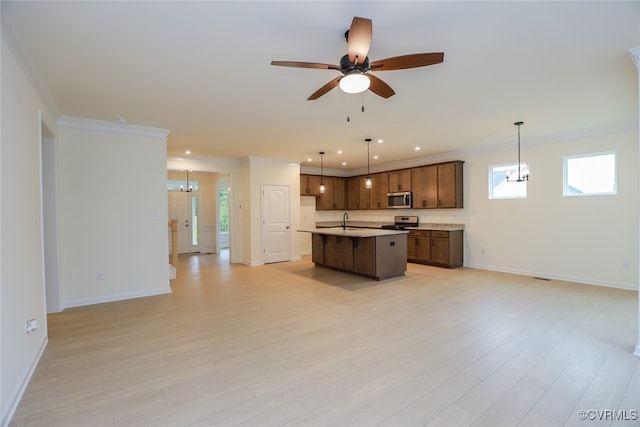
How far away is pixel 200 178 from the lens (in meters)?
9.27

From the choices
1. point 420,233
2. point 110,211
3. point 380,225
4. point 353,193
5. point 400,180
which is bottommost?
point 420,233

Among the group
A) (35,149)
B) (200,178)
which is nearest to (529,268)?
(35,149)

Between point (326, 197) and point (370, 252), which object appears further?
point (326, 197)

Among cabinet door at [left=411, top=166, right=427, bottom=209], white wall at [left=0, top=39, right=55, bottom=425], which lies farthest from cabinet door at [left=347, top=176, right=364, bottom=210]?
white wall at [left=0, top=39, right=55, bottom=425]

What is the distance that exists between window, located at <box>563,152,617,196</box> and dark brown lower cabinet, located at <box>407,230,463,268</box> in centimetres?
206

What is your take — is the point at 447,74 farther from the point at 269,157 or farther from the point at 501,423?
the point at 269,157

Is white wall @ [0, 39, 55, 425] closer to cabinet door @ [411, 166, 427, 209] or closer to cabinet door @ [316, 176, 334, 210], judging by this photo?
cabinet door @ [316, 176, 334, 210]

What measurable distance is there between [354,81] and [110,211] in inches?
155

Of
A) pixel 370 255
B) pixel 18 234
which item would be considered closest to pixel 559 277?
pixel 370 255

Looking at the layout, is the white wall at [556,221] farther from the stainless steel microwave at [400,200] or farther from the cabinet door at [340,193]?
the cabinet door at [340,193]

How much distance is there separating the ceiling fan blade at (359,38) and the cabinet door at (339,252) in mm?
3991

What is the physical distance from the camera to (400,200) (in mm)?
7438

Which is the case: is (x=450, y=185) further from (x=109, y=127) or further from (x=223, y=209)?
(x=223, y=209)

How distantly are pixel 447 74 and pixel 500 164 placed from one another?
3.82 m
